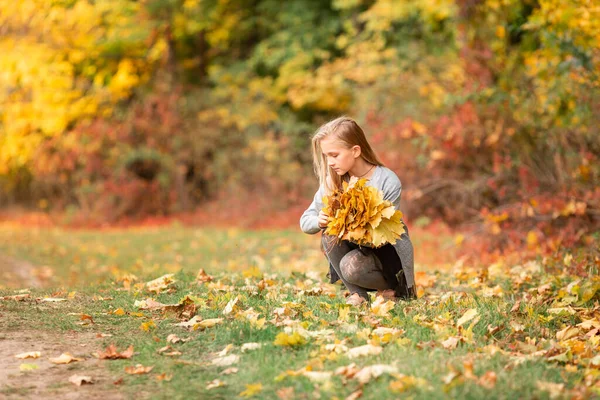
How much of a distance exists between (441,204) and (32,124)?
11673mm

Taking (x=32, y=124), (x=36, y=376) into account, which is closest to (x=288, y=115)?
(x=32, y=124)

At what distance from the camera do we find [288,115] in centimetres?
2175

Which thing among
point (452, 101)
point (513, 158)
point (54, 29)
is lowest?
point (513, 158)

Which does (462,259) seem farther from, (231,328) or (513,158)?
(231,328)

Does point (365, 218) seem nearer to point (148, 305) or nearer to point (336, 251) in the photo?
point (336, 251)

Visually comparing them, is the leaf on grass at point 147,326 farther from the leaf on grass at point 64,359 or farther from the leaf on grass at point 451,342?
the leaf on grass at point 451,342

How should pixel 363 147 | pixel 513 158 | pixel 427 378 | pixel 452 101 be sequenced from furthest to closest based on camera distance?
1. pixel 452 101
2. pixel 513 158
3. pixel 363 147
4. pixel 427 378

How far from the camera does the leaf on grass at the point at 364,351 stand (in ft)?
14.0

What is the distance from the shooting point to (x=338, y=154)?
223 inches

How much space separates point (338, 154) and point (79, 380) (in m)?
2.47

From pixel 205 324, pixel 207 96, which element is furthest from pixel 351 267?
pixel 207 96

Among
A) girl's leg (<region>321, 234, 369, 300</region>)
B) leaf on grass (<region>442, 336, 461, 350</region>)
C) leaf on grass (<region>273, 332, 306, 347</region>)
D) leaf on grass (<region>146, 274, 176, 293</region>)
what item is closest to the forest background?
leaf on grass (<region>146, 274, 176, 293</region>)

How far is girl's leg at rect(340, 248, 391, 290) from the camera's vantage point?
17.9 feet

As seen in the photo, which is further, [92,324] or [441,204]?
[441,204]
